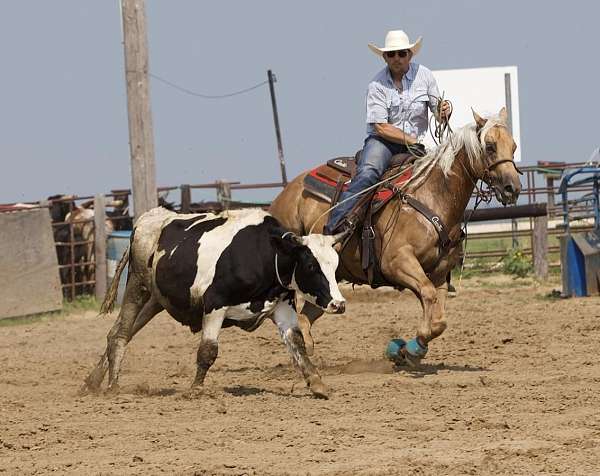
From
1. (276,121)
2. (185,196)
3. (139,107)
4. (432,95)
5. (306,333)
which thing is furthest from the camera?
(276,121)

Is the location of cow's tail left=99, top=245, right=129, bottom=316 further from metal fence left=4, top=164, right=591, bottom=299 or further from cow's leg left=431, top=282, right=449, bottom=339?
metal fence left=4, top=164, right=591, bottom=299

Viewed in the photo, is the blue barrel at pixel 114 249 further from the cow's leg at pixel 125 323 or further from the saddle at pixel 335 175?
the cow's leg at pixel 125 323

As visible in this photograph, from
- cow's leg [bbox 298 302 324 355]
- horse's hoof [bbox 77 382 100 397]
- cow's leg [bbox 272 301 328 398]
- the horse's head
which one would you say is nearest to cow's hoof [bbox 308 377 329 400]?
cow's leg [bbox 272 301 328 398]

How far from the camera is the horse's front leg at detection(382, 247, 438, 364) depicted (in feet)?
29.7

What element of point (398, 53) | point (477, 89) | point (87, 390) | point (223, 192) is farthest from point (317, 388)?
point (477, 89)

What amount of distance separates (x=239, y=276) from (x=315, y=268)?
1.65 ft

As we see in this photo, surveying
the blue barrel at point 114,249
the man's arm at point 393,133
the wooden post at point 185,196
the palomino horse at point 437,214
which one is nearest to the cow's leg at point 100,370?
the palomino horse at point 437,214

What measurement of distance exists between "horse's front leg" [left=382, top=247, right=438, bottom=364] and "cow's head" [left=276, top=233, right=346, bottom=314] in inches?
45.1

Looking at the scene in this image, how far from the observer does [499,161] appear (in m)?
8.92

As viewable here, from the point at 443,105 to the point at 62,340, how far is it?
208 inches

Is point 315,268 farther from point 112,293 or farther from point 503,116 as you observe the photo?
point 503,116

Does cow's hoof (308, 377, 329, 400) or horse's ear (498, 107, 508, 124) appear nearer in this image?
cow's hoof (308, 377, 329, 400)

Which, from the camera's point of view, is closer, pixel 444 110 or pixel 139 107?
pixel 444 110

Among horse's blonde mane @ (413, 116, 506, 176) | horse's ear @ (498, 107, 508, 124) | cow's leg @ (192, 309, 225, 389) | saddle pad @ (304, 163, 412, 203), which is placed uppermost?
horse's ear @ (498, 107, 508, 124)
